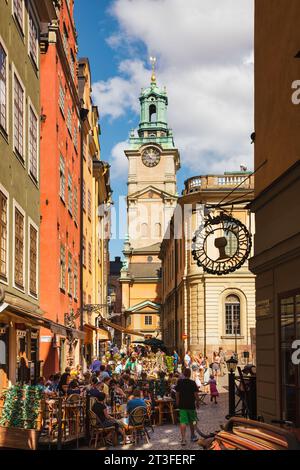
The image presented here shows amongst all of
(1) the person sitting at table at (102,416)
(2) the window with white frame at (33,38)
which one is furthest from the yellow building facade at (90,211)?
(1) the person sitting at table at (102,416)

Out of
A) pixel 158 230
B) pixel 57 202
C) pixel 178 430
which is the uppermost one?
pixel 158 230

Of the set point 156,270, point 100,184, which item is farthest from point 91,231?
point 156,270

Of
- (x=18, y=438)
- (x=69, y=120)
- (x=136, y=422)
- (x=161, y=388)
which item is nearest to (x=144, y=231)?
(x=69, y=120)

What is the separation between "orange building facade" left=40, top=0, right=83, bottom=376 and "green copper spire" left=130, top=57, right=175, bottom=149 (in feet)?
307

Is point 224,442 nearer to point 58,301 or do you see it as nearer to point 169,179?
point 58,301

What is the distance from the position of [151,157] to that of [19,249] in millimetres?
105767

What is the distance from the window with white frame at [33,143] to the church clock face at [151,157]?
102 m

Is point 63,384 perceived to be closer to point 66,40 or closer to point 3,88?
point 3,88

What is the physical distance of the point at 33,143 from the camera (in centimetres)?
2136

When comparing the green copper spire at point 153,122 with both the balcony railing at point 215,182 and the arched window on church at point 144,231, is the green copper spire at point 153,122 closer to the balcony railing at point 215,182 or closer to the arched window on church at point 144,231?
the arched window on church at point 144,231

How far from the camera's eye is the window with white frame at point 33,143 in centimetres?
2062

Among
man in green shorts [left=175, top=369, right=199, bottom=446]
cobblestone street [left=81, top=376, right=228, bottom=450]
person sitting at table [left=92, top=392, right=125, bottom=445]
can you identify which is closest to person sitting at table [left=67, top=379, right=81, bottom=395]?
person sitting at table [left=92, top=392, right=125, bottom=445]
